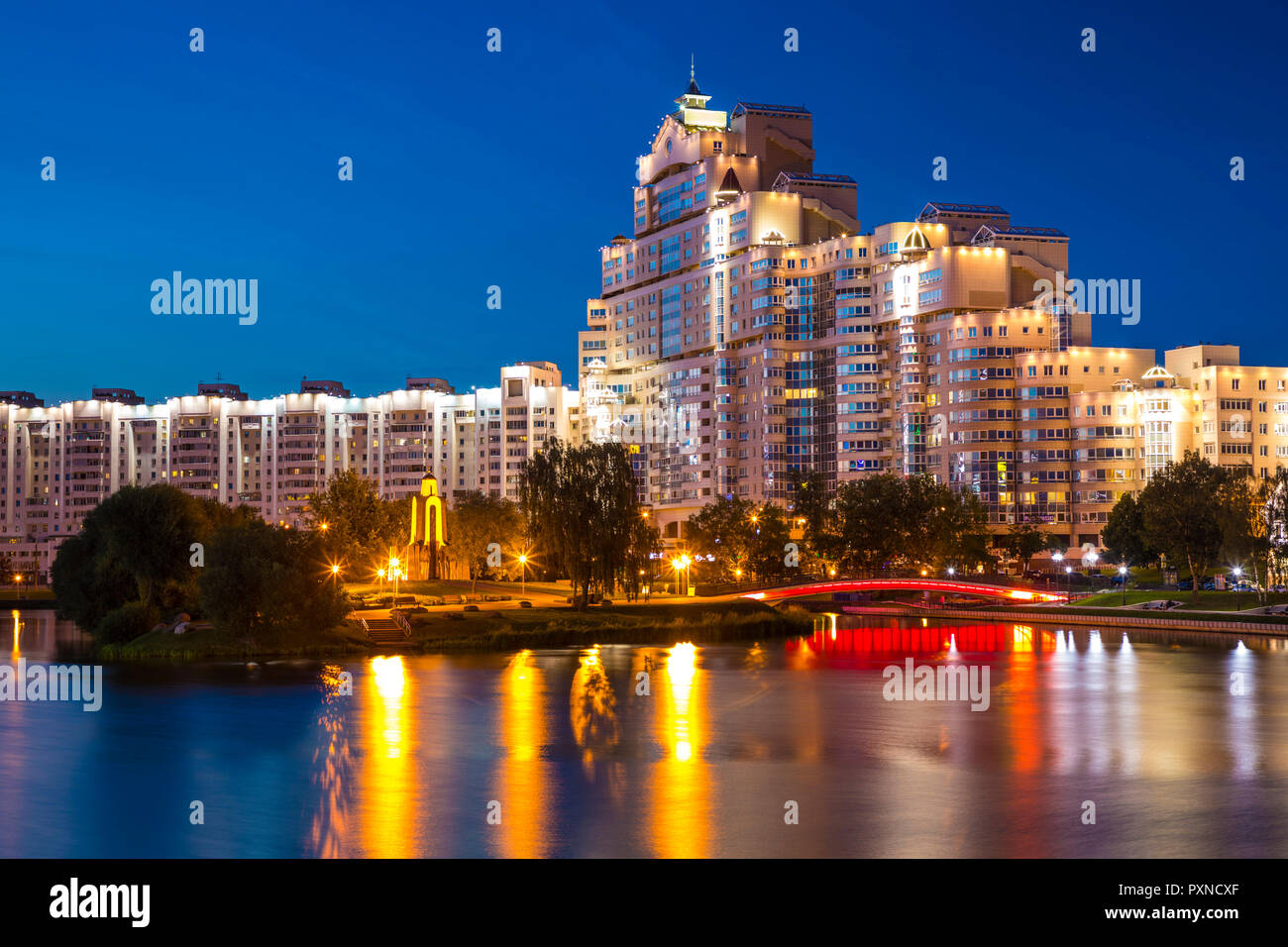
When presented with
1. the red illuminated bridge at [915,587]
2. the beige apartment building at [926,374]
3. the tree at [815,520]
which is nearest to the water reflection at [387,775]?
the red illuminated bridge at [915,587]

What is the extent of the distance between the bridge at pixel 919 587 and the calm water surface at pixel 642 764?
50.0 metres

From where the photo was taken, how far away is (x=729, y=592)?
410 feet

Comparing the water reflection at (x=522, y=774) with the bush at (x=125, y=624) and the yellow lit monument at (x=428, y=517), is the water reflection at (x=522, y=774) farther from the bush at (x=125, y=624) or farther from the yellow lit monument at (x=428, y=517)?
the yellow lit monument at (x=428, y=517)

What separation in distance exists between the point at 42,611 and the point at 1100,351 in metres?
129

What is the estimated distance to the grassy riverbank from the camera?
78625 mm

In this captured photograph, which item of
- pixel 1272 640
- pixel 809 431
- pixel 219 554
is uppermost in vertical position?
pixel 809 431

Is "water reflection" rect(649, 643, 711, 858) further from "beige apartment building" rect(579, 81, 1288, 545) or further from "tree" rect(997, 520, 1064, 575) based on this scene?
"beige apartment building" rect(579, 81, 1288, 545)

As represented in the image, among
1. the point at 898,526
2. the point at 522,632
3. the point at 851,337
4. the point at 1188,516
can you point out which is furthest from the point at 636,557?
the point at 851,337

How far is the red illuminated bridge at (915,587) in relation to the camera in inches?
4823

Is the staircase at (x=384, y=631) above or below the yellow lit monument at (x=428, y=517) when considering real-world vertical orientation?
below

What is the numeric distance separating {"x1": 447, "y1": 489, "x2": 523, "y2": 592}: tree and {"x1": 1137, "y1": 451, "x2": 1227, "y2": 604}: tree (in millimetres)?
62206

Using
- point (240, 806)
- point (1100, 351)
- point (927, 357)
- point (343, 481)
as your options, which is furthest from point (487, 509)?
point (240, 806)

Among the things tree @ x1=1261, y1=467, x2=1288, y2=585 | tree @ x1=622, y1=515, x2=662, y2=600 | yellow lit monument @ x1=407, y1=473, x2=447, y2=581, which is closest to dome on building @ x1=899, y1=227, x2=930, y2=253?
tree @ x1=1261, y1=467, x2=1288, y2=585
